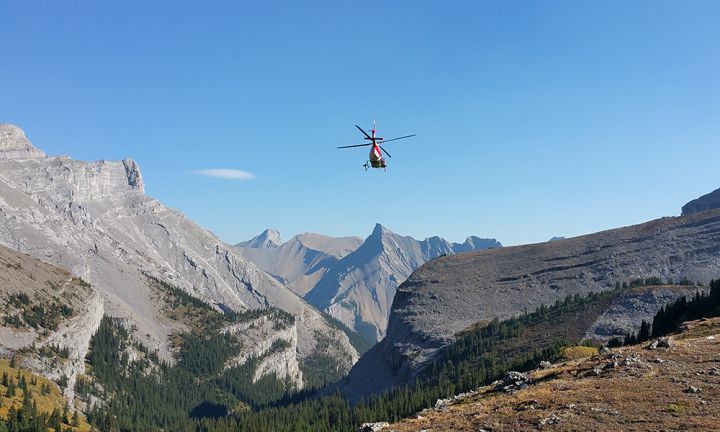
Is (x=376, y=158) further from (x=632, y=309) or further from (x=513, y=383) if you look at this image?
(x=632, y=309)

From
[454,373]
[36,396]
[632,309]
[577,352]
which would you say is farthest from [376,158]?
[36,396]

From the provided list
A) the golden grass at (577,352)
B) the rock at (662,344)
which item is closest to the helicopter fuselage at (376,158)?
the rock at (662,344)

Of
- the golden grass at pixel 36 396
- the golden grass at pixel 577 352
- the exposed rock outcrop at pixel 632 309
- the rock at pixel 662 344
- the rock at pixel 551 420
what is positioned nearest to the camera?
the rock at pixel 551 420

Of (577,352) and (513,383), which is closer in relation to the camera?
(513,383)

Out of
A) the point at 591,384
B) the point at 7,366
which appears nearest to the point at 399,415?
the point at 591,384

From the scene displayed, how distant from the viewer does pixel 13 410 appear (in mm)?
127812

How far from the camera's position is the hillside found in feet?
130

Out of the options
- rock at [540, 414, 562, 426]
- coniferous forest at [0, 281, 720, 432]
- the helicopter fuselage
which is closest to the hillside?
rock at [540, 414, 562, 426]

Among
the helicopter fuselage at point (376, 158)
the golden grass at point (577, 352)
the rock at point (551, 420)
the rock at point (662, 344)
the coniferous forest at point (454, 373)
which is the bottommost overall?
the coniferous forest at point (454, 373)

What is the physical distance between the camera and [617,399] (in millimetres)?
45281

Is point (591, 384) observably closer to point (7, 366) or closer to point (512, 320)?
point (512, 320)

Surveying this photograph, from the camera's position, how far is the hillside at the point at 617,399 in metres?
39.8

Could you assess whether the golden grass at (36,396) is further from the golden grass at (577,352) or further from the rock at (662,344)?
the rock at (662,344)

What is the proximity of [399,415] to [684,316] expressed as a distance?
66.5 meters
